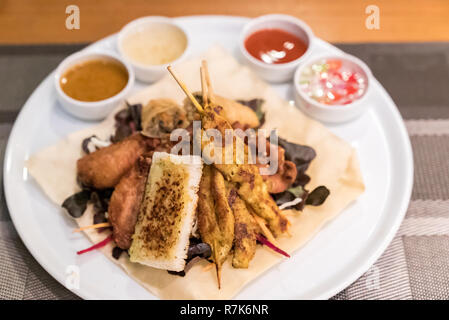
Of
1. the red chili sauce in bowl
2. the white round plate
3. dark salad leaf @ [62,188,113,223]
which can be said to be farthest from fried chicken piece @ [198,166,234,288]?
the red chili sauce in bowl

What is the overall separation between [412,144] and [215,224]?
2.10m

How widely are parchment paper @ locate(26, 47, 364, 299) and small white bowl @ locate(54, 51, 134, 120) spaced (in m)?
0.12

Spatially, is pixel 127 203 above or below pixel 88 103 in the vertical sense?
below

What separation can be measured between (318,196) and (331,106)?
0.82 meters

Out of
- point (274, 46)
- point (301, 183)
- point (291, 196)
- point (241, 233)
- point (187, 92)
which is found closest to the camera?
point (187, 92)

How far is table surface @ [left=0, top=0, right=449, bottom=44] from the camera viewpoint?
5.09 meters

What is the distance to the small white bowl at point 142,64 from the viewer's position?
418 cm

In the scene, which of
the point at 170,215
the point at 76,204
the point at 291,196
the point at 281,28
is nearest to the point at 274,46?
the point at 281,28

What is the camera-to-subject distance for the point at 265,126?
4.05 metres

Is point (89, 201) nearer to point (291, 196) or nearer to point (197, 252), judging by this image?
point (197, 252)

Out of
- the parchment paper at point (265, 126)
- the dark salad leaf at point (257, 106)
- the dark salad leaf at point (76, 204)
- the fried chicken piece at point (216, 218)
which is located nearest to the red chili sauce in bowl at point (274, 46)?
the parchment paper at point (265, 126)

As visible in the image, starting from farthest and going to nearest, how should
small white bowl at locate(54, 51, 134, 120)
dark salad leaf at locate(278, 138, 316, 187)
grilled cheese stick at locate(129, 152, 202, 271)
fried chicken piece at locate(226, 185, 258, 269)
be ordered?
1. small white bowl at locate(54, 51, 134, 120)
2. dark salad leaf at locate(278, 138, 316, 187)
3. fried chicken piece at locate(226, 185, 258, 269)
4. grilled cheese stick at locate(129, 152, 202, 271)

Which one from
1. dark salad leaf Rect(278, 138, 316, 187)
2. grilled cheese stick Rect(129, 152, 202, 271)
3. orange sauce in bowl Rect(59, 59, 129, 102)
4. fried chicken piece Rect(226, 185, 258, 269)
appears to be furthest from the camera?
orange sauce in bowl Rect(59, 59, 129, 102)

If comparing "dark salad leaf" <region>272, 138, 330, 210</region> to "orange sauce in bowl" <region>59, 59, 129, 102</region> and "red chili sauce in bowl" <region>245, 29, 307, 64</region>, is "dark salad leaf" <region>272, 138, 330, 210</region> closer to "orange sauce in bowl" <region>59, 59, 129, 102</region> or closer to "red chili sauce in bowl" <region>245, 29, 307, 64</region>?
"red chili sauce in bowl" <region>245, 29, 307, 64</region>
